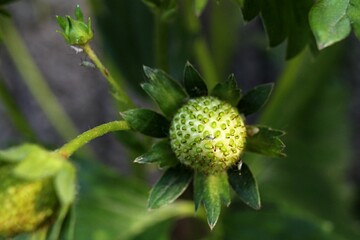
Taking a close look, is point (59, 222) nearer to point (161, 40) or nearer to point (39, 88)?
point (161, 40)

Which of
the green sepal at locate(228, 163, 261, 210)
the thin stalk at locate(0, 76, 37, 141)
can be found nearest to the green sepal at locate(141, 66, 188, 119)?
the green sepal at locate(228, 163, 261, 210)

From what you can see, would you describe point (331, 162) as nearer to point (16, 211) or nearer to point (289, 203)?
point (289, 203)

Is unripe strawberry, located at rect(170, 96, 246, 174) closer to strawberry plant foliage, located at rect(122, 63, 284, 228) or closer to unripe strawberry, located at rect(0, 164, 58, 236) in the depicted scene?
strawberry plant foliage, located at rect(122, 63, 284, 228)

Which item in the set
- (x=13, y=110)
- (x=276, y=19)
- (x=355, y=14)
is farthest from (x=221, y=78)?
(x=355, y=14)

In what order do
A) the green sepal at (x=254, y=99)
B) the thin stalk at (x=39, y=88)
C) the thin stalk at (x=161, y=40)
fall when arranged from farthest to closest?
the thin stalk at (x=39, y=88) < the thin stalk at (x=161, y=40) < the green sepal at (x=254, y=99)

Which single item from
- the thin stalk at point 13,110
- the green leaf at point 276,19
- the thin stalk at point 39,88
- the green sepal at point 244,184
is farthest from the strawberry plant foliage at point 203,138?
the thin stalk at point 39,88

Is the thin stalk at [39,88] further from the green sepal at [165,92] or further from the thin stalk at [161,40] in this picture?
the green sepal at [165,92]
